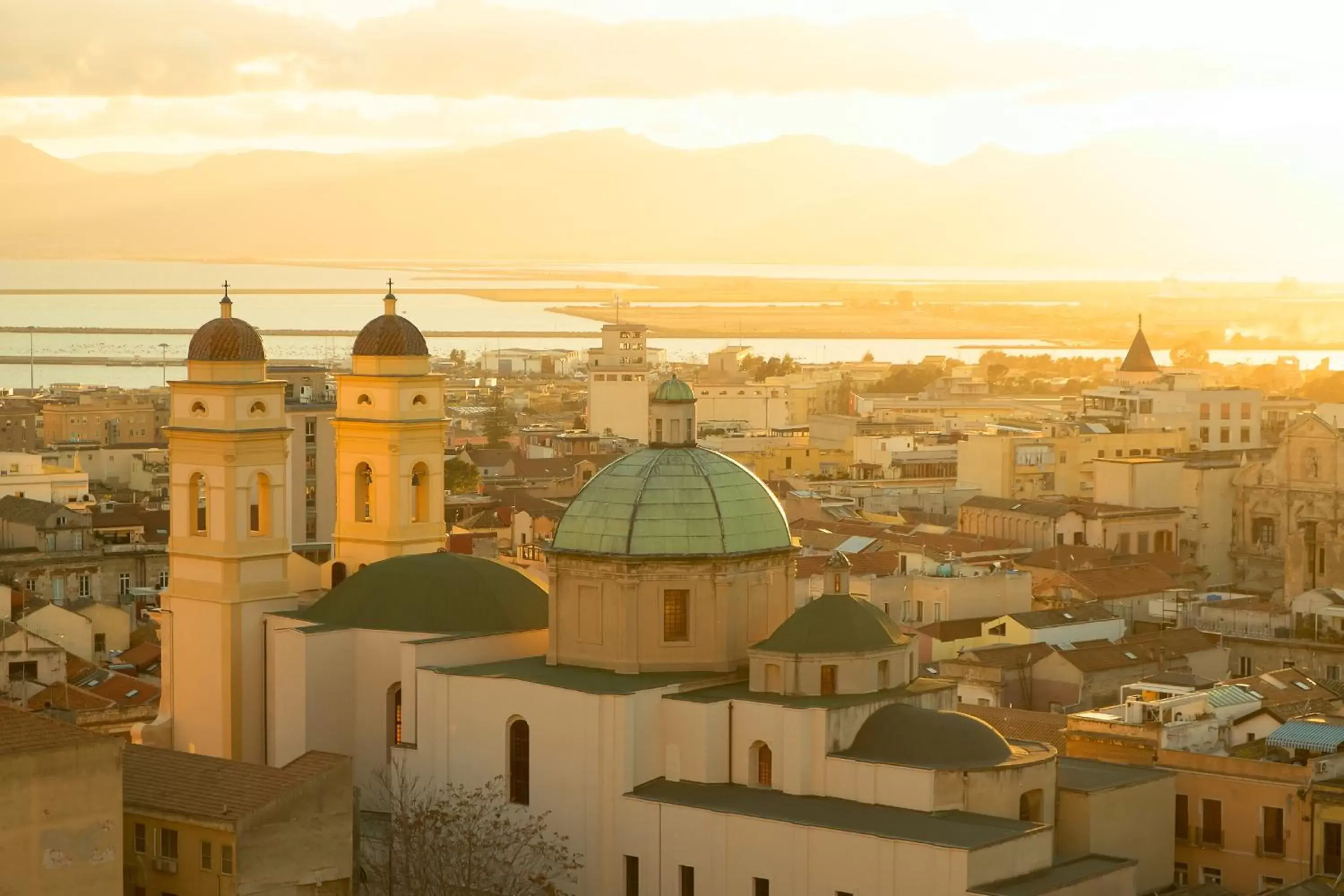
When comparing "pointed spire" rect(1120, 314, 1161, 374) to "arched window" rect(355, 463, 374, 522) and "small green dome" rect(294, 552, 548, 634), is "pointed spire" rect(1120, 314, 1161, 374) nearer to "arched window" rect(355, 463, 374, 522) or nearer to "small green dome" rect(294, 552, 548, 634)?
"arched window" rect(355, 463, 374, 522)

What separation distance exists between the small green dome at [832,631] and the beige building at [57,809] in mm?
8687

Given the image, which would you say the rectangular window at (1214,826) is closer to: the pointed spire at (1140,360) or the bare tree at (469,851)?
the bare tree at (469,851)

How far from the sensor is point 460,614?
37125 mm

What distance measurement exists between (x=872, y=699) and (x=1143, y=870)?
4.67 meters

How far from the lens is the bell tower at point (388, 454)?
135 ft

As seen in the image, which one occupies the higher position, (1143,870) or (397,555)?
(397,555)

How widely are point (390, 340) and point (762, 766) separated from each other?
11563 millimetres

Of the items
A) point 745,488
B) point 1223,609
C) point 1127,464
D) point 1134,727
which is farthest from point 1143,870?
point 1127,464

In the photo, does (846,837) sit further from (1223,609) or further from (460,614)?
(1223,609)

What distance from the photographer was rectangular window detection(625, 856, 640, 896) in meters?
33.7

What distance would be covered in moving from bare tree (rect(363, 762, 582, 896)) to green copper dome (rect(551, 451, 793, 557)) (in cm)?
356

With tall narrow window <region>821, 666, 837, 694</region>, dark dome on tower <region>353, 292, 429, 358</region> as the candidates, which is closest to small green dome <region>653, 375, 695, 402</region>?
tall narrow window <region>821, 666, 837, 694</region>

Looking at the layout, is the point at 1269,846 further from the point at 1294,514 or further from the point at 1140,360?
the point at 1140,360

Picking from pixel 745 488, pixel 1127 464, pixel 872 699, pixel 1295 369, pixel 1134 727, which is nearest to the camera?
pixel 872 699
